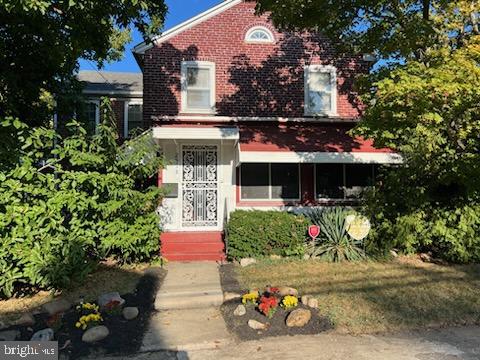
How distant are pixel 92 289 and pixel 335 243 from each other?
4771 mm

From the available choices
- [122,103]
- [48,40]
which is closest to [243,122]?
[48,40]

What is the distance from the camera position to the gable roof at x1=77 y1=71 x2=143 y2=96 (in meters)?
16.7

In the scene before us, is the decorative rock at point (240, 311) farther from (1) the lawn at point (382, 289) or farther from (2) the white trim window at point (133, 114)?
(2) the white trim window at point (133, 114)

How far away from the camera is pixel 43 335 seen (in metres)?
5.45

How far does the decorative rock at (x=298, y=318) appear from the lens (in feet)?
19.0

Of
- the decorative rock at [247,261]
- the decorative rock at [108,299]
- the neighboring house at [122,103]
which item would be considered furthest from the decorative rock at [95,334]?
the neighboring house at [122,103]

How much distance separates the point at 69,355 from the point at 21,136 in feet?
12.1

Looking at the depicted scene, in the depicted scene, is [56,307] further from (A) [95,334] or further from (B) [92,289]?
(A) [95,334]

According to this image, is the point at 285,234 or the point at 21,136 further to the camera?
the point at 285,234

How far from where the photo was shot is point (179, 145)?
11.4 m

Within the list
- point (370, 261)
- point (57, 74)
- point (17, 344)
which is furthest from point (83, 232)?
point (370, 261)

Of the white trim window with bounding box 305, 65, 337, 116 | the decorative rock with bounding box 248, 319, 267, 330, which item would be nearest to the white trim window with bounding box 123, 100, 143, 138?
the white trim window with bounding box 305, 65, 337, 116

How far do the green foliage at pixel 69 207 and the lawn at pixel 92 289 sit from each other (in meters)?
0.18

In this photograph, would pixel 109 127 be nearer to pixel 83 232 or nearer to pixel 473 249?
pixel 83 232
